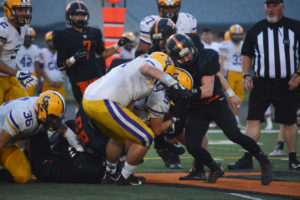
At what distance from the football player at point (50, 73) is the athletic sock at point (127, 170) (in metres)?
6.23

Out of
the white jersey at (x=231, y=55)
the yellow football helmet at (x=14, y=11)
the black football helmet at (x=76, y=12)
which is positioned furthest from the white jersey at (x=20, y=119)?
the white jersey at (x=231, y=55)

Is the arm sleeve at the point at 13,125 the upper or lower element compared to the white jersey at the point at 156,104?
lower

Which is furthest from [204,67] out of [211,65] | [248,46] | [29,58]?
[29,58]

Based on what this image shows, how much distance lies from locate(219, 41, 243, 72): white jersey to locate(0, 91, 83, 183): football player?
6.07 metres

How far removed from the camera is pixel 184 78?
4.80 meters

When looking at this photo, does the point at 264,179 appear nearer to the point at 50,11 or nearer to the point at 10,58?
the point at 10,58

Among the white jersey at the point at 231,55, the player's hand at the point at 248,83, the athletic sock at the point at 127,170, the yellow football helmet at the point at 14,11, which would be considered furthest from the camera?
the white jersey at the point at 231,55

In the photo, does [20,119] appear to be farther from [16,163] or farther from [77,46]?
[77,46]

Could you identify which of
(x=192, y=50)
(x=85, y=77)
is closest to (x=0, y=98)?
(x=85, y=77)

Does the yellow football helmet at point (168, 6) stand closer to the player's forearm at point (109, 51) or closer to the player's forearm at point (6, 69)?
the player's forearm at point (109, 51)

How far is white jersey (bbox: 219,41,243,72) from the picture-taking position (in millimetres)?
10859

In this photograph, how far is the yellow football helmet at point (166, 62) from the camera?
15.3 feet

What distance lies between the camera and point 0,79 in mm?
5910

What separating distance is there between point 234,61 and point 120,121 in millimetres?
6602
